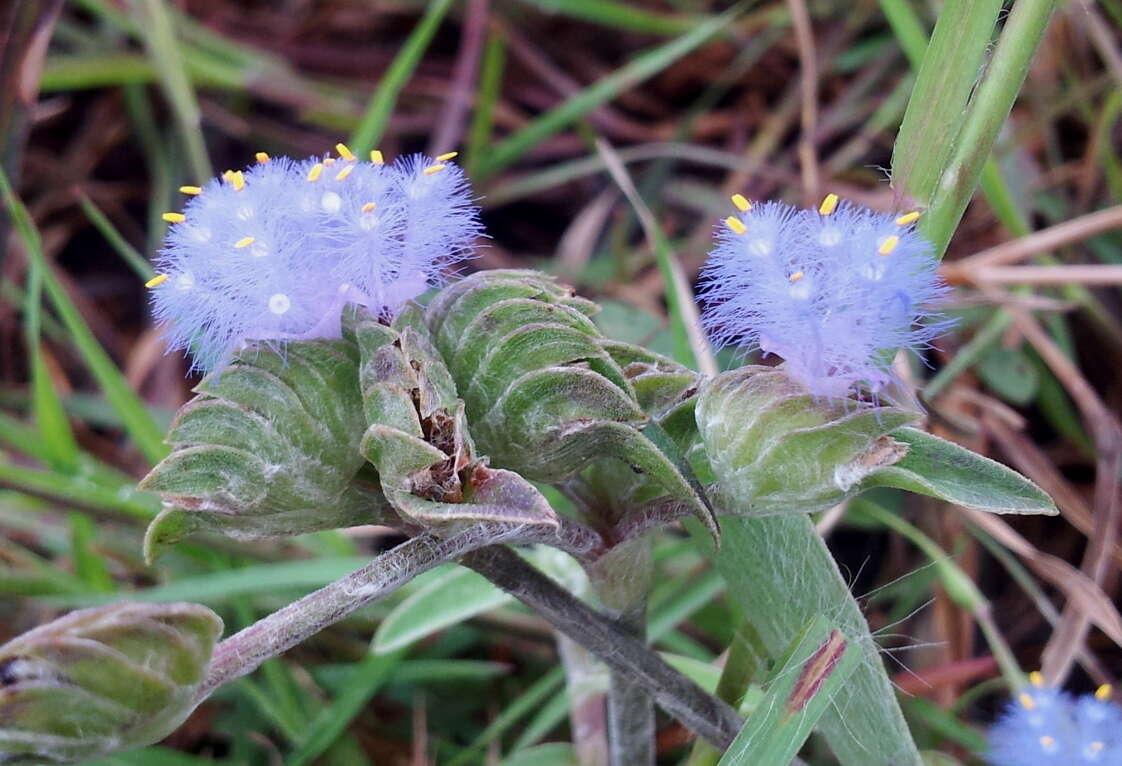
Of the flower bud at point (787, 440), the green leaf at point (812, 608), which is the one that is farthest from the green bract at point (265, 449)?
the green leaf at point (812, 608)

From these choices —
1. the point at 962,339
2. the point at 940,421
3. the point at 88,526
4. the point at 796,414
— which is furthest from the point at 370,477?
the point at 962,339

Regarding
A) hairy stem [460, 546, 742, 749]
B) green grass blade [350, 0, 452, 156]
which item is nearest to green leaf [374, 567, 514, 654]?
hairy stem [460, 546, 742, 749]

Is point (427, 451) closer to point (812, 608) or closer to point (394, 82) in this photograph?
point (812, 608)

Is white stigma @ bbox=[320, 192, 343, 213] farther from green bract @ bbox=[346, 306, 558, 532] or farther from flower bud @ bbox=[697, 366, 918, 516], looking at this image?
flower bud @ bbox=[697, 366, 918, 516]

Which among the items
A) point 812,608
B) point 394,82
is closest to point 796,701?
point 812,608

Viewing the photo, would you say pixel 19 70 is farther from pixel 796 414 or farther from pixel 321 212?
pixel 796 414

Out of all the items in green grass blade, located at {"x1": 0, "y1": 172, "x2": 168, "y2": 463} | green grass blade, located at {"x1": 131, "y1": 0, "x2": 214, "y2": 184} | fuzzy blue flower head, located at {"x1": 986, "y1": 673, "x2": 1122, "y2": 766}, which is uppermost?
green grass blade, located at {"x1": 131, "y1": 0, "x2": 214, "y2": 184}
